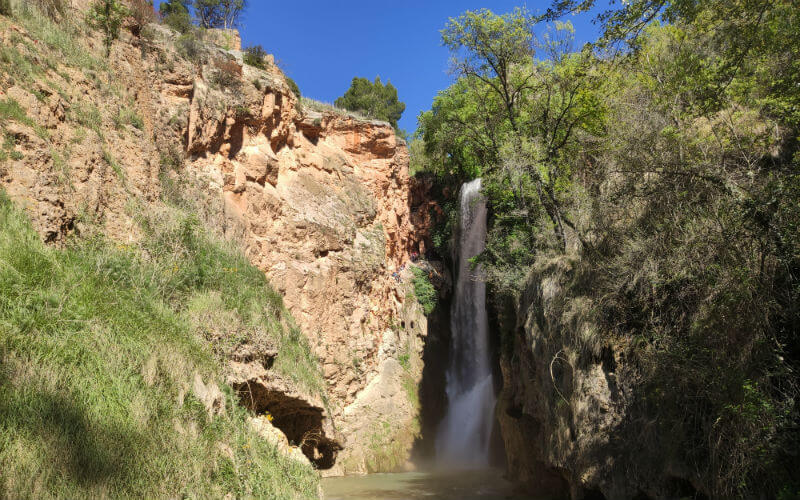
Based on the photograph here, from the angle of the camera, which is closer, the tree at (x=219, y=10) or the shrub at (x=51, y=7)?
the shrub at (x=51, y=7)

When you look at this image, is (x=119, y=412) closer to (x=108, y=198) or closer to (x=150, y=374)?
(x=150, y=374)

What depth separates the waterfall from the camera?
21203 millimetres

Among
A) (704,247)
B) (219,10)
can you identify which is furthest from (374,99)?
(704,247)

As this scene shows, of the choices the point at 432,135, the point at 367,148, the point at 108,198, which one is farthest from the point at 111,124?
the point at 432,135

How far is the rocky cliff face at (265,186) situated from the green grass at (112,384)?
0.93m

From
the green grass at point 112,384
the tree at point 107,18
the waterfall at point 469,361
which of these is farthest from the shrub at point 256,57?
the green grass at point 112,384

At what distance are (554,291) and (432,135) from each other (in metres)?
18.9

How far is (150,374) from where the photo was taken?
5816 mm

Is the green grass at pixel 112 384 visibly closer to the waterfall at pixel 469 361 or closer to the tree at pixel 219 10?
the waterfall at pixel 469 361

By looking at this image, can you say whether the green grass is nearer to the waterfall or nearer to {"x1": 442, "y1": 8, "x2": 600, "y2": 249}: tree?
{"x1": 442, "y1": 8, "x2": 600, "y2": 249}: tree

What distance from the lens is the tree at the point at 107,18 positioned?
11.6 m

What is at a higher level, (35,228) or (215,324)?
(35,228)

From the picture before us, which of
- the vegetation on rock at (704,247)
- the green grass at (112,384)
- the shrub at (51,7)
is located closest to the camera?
the green grass at (112,384)

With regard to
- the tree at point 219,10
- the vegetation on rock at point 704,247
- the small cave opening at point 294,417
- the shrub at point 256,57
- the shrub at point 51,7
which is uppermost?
the tree at point 219,10
